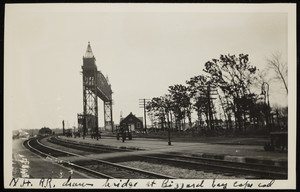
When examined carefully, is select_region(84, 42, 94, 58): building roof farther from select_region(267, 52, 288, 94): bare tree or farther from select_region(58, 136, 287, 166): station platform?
select_region(267, 52, 288, 94): bare tree

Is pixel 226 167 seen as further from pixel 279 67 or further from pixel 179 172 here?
pixel 279 67

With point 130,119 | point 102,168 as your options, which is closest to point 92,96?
point 130,119

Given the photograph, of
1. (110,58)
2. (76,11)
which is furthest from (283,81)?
(76,11)

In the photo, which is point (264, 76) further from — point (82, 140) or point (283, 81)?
point (82, 140)
